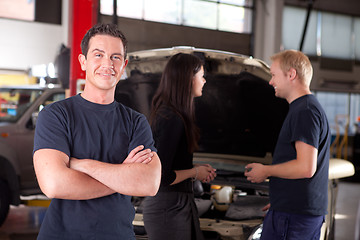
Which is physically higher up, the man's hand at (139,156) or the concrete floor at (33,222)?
the man's hand at (139,156)

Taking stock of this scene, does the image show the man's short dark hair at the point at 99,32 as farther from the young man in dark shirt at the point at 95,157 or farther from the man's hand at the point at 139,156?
the man's hand at the point at 139,156

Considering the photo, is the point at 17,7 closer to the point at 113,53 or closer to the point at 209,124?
the point at 209,124

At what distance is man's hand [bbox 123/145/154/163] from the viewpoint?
173 centimetres

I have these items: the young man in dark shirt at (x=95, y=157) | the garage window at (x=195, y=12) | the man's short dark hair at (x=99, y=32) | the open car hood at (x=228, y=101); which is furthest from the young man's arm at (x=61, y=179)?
the garage window at (x=195, y=12)

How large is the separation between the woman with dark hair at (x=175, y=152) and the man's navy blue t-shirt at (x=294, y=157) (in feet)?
1.53

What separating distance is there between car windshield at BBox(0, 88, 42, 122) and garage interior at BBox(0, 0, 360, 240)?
4696 millimetres

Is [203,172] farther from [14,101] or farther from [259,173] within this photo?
[14,101]

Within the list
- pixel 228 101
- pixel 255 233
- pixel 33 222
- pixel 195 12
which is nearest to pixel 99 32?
pixel 255 233

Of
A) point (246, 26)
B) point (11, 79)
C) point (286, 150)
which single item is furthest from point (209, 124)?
point (246, 26)

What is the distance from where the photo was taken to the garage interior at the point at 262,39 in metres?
12.4

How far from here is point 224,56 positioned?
316 cm

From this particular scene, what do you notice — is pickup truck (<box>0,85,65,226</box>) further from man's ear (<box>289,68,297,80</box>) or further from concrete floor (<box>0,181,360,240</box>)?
man's ear (<box>289,68,297,80</box>)

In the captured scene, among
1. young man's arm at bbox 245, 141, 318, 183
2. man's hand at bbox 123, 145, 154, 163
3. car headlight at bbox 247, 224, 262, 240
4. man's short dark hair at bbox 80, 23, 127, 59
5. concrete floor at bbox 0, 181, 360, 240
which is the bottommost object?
concrete floor at bbox 0, 181, 360, 240

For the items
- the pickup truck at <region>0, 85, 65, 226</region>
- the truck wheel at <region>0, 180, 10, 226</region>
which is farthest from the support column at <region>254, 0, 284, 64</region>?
the truck wheel at <region>0, 180, 10, 226</region>
